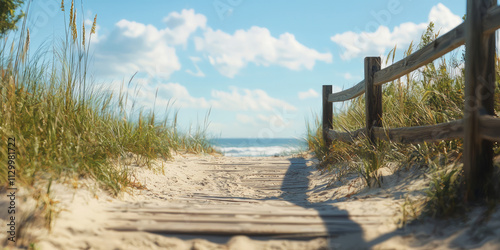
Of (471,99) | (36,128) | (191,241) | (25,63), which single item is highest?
(25,63)

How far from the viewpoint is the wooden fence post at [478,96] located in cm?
276

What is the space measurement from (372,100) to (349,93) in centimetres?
112

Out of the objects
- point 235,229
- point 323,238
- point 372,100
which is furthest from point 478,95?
point 235,229

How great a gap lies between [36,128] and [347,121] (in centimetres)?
497

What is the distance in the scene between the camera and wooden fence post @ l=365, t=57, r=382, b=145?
4.74m

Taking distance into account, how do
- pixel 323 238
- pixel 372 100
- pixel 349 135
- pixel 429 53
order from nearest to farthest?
pixel 323 238
pixel 429 53
pixel 372 100
pixel 349 135

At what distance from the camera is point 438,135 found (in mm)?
3279

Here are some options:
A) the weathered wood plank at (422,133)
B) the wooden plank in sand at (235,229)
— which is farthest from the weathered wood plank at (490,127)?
the wooden plank in sand at (235,229)

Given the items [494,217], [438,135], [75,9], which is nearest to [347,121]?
[438,135]

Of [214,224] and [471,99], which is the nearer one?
[214,224]

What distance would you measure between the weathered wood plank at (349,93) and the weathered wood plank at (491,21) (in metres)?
2.34

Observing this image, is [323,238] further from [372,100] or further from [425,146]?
[372,100]

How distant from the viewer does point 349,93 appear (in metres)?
5.86

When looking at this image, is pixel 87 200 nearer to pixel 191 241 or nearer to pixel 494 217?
pixel 191 241
